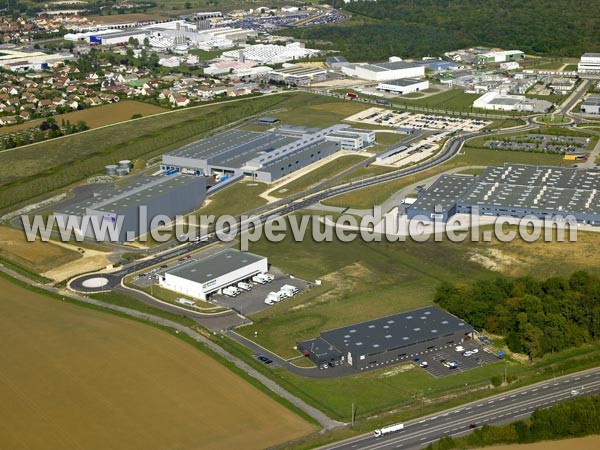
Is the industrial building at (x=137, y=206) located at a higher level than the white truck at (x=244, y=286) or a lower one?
higher

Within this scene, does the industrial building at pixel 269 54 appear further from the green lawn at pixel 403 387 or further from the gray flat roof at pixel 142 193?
the green lawn at pixel 403 387

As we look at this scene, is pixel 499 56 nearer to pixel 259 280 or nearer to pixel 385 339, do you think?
pixel 259 280

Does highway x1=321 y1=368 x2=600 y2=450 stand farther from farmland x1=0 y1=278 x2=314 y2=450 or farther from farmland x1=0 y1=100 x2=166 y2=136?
farmland x1=0 y1=100 x2=166 y2=136

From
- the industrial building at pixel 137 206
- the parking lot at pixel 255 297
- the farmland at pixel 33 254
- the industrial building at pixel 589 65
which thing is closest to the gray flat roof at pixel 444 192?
the parking lot at pixel 255 297

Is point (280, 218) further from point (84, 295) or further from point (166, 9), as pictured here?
point (166, 9)

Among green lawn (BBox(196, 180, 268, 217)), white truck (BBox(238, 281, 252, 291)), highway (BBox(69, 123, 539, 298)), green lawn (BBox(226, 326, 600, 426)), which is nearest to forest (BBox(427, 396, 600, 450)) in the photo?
green lawn (BBox(226, 326, 600, 426))

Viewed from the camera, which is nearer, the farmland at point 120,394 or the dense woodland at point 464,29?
the farmland at point 120,394
